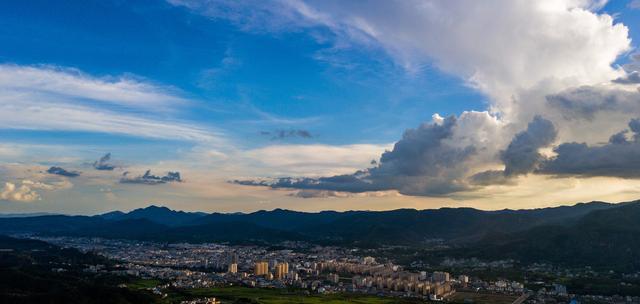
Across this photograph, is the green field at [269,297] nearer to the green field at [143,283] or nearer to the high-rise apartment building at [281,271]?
the green field at [143,283]

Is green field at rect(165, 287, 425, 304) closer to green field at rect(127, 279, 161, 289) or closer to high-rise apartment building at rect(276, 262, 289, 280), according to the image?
green field at rect(127, 279, 161, 289)

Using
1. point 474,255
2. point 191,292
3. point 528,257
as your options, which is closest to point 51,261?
point 191,292

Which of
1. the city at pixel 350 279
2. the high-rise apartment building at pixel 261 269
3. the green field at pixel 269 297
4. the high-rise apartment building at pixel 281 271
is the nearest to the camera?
the green field at pixel 269 297

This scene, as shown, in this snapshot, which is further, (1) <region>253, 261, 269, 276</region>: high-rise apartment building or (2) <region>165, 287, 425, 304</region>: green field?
(1) <region>253, 261, 269, 276</region>: high-rise apartment building

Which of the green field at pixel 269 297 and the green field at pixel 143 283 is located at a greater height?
the green field at pixel 143 283

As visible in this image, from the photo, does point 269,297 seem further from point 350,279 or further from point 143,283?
point 350,279

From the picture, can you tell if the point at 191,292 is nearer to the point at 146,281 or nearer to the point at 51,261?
the point at 146,281

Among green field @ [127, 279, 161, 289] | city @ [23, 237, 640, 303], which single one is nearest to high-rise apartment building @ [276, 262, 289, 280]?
city @ [23, 237, 640, 303]

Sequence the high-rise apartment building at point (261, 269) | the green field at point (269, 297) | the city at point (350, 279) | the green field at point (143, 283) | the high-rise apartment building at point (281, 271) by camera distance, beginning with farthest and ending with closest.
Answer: the high-rise apartment building at point (261, 269)
the high-rise apartment building at point (281, 271)
the city at point (350, 279)
the green field at point (143, 283)
the green field at point (269, 297)

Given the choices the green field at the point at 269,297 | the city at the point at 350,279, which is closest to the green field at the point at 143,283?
the city at the point at 350,279
